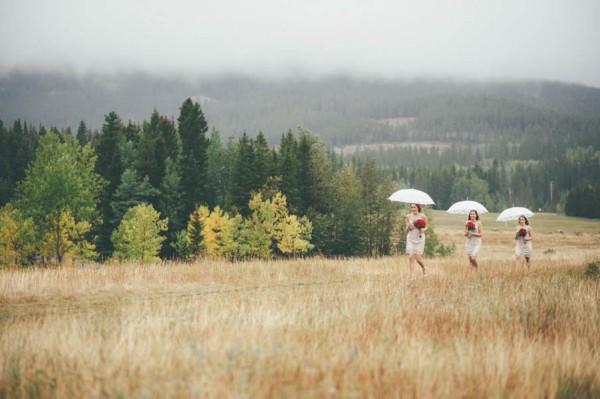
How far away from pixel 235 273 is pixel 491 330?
962 cm

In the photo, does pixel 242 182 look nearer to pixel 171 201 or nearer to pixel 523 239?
pixel 171 201

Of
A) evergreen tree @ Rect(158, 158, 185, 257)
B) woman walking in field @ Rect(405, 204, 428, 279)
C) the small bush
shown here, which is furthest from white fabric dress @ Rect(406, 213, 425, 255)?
evergreen tree @ Rect(158, 158, 185, 257)

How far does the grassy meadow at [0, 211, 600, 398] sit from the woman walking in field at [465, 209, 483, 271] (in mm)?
5016

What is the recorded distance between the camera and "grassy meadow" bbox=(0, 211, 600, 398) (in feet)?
18.4

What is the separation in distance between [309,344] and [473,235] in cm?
1236

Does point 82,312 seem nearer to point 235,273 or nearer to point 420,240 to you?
point 235,273

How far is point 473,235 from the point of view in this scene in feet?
58.3

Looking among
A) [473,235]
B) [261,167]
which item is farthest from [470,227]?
[261,167]

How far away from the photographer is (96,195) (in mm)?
57906

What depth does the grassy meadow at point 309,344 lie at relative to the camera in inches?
221

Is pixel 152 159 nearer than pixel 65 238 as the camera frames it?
No

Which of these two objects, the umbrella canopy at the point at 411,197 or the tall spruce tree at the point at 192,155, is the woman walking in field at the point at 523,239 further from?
the tall spruce tree at the point at 192,155

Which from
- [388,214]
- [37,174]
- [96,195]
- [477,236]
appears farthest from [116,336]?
[388,214]

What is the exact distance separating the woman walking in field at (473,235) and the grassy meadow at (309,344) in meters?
5.02
